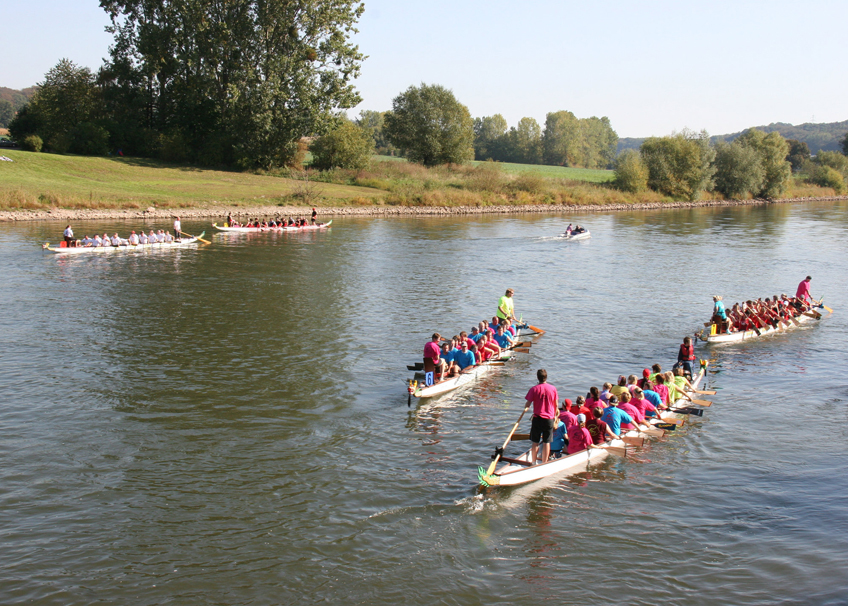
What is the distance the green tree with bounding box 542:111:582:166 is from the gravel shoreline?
7049 cm

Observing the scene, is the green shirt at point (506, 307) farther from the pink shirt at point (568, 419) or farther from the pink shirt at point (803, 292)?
the pink shirt at point (803, 292)

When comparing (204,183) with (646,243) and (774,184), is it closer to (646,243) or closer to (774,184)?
(646,243)

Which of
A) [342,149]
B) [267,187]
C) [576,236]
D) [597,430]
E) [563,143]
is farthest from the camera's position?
[563,143]

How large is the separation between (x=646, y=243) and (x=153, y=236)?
36.0 m

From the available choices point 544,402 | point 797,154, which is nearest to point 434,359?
point 544,402

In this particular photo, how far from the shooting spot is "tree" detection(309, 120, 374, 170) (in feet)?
266

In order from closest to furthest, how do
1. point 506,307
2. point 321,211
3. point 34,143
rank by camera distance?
point 506,307 → point 321,211 → point 34,143

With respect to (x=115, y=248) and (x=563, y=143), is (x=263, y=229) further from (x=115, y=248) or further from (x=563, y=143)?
(x=563, y=143)

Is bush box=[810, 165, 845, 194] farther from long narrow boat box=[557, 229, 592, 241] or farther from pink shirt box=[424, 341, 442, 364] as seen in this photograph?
pink shirt box=[424, 341, 442, 364]

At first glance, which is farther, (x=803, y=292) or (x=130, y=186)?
(x=130, y=186)

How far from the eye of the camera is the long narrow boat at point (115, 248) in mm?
37250

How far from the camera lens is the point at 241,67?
7012 cm

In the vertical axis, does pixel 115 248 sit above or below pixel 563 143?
below

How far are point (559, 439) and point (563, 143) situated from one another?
161 m
